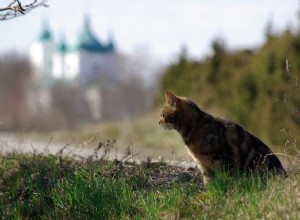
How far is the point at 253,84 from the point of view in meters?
26.8

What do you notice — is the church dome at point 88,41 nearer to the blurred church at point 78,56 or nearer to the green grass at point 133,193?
the blurred church at point 78,56

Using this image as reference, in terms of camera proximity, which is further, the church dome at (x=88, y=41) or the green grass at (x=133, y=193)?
the church dome at (x=88, y=41)

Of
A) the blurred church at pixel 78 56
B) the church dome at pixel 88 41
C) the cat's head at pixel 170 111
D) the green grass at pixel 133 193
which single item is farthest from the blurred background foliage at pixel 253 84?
the church dome at pixel 88 41

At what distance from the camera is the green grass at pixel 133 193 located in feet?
21.7

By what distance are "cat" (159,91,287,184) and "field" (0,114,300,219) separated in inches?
10.3

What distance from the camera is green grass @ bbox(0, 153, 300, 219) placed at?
6625 millimetres

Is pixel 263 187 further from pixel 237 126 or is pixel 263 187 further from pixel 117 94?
pixel 117 94

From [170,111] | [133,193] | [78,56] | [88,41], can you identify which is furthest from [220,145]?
[88,41]

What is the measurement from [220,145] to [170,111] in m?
0.88

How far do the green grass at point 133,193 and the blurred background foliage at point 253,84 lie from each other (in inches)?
412

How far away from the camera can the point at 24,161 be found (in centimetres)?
965

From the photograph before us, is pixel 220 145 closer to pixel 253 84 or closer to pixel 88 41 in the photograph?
pixel 253 84

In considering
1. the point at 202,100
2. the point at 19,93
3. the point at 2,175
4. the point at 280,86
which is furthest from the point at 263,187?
the point at 19,93

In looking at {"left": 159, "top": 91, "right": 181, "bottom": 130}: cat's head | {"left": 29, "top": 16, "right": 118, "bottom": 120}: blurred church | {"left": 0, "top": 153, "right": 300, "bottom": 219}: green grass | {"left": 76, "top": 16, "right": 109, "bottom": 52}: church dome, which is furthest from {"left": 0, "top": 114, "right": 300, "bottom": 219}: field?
{"left": 76, "top": 16, "right": 109, "bottom": 52}: church dome
